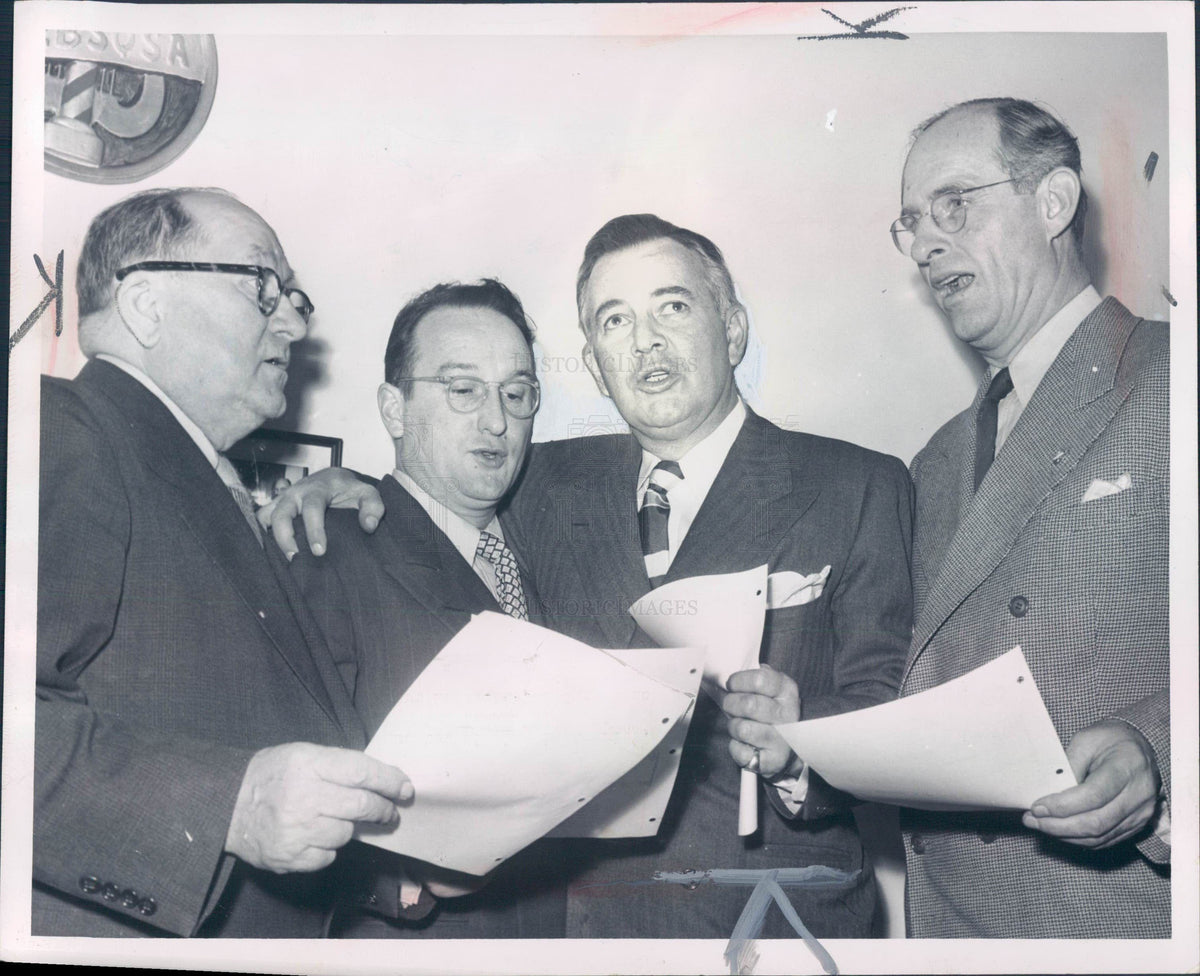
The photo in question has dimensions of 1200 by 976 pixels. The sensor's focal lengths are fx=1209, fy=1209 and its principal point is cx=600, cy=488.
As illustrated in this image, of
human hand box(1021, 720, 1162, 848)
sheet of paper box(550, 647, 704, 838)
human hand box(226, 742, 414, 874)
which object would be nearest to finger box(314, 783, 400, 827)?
human hand box(226, 742, 414, 874)

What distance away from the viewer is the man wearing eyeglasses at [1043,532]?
5.62ft

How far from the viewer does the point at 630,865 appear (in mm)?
1764

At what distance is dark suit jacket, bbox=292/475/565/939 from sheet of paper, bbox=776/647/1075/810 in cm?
45

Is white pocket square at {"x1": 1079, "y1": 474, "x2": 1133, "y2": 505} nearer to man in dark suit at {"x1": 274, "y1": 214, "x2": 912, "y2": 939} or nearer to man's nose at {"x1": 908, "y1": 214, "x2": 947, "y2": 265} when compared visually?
man in dark suit at {"x1": 274, "y1": 214, "x2": 912, "y2": 939}

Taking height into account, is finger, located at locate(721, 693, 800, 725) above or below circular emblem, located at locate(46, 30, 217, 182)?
below

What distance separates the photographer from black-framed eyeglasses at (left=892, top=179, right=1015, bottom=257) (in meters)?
1.80

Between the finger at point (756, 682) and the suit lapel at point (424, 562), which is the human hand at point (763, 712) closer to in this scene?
the finger at point (756, 682)

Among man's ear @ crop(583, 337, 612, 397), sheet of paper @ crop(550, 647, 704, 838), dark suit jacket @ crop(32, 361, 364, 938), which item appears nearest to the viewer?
dark suit jacket @ crop(32, 361, 364, 938)

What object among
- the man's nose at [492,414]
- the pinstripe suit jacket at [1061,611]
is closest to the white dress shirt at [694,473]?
the man's nose at [492,414]

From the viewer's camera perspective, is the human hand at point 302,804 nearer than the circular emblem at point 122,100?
Yes

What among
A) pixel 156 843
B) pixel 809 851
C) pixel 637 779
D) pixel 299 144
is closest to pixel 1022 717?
pixel 809 851

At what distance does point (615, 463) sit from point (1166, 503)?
81 centimetres

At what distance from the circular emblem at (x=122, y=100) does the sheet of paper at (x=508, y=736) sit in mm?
853

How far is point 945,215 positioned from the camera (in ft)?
5.92
